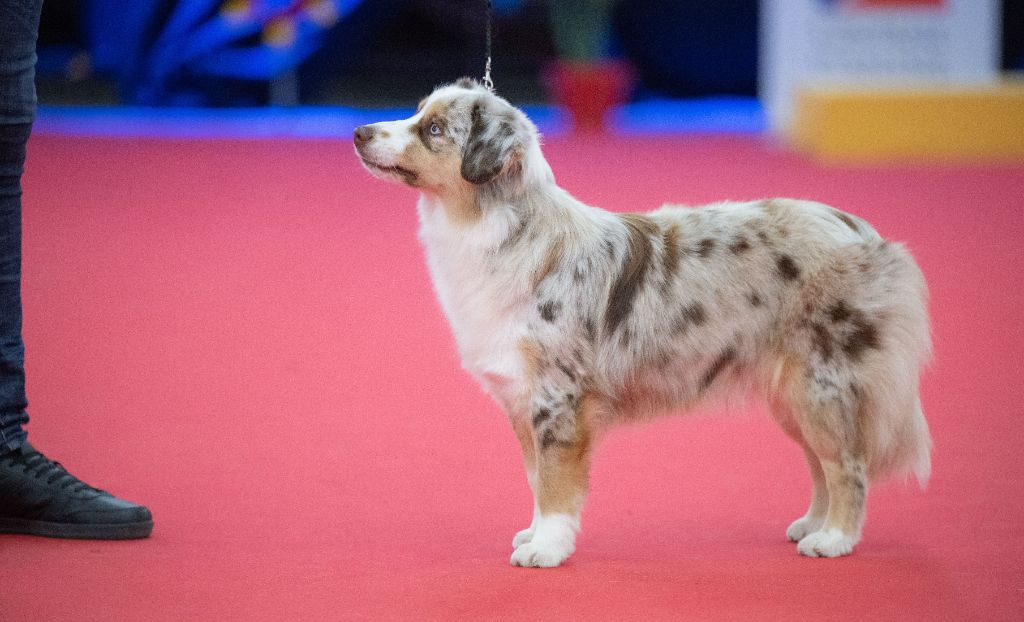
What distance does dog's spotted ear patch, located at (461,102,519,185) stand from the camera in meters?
3.20

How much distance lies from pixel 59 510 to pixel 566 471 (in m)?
1.25

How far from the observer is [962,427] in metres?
4.16

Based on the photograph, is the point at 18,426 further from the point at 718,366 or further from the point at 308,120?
the point at 308,120

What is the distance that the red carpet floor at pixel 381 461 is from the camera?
2.84 m

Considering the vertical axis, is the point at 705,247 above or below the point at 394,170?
below

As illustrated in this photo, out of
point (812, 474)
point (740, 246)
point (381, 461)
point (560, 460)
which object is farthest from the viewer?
point (381, 461)

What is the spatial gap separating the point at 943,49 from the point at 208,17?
6.59 metres

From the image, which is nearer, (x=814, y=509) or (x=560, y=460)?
(x=560, y=460)

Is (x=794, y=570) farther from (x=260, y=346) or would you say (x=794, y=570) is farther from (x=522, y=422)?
(x=260, y=346)

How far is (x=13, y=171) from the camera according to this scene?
321 cm

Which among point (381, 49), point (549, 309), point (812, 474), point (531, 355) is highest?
point (381, 49)

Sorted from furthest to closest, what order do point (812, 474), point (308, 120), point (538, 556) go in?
point (308, 120), point (812, 474), point (538, 556)

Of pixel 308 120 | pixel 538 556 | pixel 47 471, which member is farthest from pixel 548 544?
pixel 308 120

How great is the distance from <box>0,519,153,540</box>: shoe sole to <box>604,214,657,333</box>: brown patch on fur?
4.12 ft
